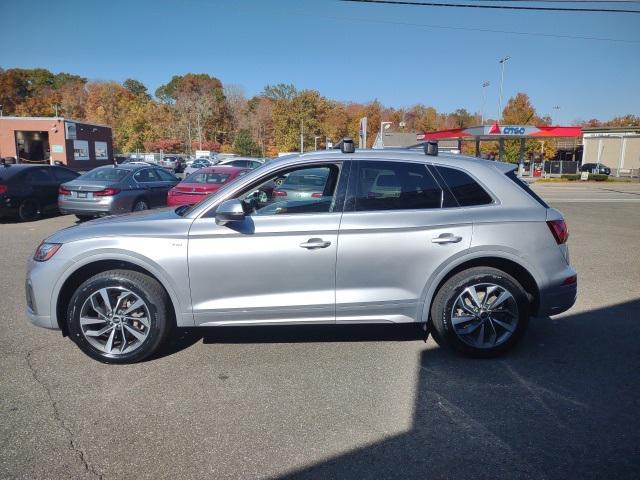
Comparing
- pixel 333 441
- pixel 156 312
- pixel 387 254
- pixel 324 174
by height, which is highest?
pixel 324 174

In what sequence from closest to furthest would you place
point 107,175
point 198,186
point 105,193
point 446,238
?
point 446,238 → point 198,186 → point 105,193 → point 107,175

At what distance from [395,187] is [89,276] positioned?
9.18 feet

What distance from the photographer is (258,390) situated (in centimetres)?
357

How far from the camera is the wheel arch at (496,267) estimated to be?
3953 mm

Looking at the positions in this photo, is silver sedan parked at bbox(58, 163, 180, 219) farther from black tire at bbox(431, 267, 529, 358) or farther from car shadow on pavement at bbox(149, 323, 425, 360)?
black tire at bbox(431, 267, 529, 358)

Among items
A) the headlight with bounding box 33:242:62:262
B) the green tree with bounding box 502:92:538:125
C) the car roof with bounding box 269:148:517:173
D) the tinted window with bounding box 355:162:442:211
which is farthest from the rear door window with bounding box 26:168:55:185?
the green tree with bounding box 502:92:538:125

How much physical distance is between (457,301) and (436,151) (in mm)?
1374

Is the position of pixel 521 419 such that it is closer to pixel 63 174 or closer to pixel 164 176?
pixel 164 176

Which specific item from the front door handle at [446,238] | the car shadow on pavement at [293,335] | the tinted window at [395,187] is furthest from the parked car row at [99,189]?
the front door handle at [446,238]

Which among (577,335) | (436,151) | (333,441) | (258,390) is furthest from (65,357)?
(577,335)

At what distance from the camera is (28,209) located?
40.1ft

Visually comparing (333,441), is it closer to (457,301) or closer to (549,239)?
(457,301)

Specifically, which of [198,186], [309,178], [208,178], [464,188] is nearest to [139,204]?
[208,178]

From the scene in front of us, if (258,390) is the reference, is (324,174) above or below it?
above
